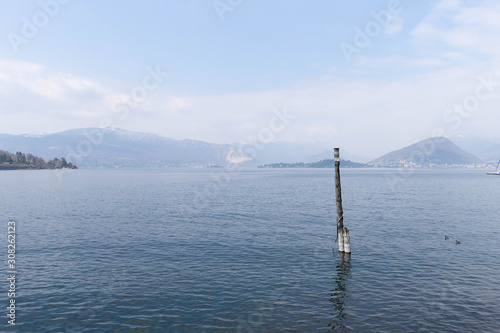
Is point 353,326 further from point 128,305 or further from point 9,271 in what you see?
point 9,271

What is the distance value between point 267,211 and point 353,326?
1840 inches

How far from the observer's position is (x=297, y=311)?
68.0ft

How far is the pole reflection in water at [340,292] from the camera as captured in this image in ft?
62.7

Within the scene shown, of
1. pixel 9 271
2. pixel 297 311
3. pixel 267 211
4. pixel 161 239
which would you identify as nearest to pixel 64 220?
pixel 161 239

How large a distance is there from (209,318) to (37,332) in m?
10.1

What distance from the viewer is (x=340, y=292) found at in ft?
78.0

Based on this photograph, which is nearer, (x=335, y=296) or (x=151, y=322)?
(x=151, y=322)

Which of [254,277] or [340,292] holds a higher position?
[254,277]

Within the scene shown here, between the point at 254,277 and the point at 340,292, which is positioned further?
the point at 254,277

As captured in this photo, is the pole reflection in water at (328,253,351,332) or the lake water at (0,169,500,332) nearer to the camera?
the pole reflection in water at (328,253,351,332)

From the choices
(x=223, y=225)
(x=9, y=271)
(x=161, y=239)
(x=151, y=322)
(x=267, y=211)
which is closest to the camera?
(x=151, y=322)

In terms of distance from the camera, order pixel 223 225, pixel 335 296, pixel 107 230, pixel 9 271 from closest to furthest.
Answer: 1. pixel 335 296
2. pixel 9 271
3. pixel 107 230
4. pixel 223 225

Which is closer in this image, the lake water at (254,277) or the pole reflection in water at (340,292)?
the pole reflection in water at (340,292)

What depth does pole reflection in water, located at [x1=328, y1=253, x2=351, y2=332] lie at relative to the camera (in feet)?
62.7
